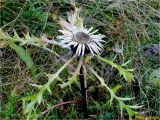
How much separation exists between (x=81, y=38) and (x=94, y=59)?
0.37 m

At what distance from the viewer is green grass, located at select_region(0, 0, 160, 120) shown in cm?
149

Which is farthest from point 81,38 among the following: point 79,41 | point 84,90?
point 84,90

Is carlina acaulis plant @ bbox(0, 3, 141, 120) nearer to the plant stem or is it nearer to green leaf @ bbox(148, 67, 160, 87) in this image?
the plant stem

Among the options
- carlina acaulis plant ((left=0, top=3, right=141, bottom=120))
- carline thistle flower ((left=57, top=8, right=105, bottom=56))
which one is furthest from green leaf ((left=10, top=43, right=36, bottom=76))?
carline thistle flower ((left=57, top=8, right=105, bottom=56))

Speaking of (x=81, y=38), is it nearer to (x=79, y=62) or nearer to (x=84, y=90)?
(x=79, y=62)

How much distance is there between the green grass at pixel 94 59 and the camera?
1489 millimetres

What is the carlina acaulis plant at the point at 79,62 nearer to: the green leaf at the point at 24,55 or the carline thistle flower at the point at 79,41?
the carline thistle flower at the point at 79,41

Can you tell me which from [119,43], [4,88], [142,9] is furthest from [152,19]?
[4,88]

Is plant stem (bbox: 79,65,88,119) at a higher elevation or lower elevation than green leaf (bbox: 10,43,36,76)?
lower

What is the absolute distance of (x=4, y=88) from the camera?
1.55 meters

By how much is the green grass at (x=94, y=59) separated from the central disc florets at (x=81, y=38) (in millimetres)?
145

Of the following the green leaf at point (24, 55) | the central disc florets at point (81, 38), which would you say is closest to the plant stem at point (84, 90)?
the central disc florets at point (81, 38)

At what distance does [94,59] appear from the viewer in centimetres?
162

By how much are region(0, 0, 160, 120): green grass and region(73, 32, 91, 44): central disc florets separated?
0.14 m
